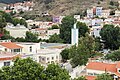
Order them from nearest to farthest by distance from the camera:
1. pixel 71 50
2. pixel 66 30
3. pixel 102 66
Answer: pixel 102 66 → pixel 71 50 → pixel 66 30

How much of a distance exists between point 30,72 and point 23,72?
0.91ft

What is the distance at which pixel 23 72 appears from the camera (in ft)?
45.9

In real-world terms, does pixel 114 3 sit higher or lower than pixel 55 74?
lower

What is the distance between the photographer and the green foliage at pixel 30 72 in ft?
45.5

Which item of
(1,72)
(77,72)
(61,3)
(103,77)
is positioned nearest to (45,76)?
(1,72)

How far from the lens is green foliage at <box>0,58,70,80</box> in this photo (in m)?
13.9

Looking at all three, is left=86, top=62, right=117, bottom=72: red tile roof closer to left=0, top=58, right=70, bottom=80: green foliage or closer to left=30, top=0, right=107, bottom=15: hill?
left=0, top=58, right=70, bottom=80: green foliage

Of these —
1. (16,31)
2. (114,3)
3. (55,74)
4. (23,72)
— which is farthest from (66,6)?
(23,72)

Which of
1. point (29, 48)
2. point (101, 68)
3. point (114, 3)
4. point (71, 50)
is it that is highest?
point (114, 3)

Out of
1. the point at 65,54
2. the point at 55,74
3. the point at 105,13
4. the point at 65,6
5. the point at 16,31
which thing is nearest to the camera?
the point at 55,74

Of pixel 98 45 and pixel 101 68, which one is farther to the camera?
pixel 98 45

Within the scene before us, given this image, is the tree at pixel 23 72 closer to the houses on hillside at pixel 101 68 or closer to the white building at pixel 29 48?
the houses on hillside at pixel 101 68

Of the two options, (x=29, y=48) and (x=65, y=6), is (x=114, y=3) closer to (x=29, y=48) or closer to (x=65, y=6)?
(x=65, y=6)

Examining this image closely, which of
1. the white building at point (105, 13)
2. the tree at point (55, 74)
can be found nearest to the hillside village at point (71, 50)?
the tree at point (55, 74)
